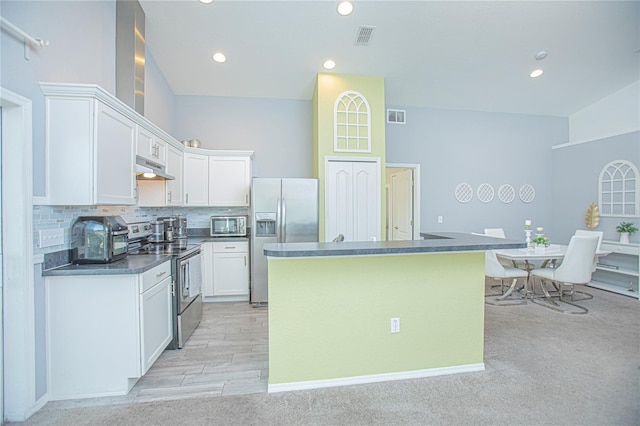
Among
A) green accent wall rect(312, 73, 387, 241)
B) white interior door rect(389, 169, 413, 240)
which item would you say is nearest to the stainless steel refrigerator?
green accent wall rect(312, 73, 387, 241)

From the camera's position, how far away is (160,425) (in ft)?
5.61

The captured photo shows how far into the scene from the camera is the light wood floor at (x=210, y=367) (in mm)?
2029

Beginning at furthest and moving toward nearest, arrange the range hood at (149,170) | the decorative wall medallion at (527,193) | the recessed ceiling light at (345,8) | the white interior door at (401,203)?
the decorative wall medallion at (527,193), the white interior door at (401,203), the recessed ceiling light at (345,8), the range hood at (149,170)

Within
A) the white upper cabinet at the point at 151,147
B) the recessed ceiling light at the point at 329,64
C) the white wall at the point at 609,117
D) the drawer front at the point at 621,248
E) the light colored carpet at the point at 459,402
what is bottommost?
the light colored carpet at the point at 459,402

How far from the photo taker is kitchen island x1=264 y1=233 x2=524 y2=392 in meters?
1.99

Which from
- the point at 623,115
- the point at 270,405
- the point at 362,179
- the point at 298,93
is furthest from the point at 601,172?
the point at 270,405

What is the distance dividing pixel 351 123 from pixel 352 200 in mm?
1137

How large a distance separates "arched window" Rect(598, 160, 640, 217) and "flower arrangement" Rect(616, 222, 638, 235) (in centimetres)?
18

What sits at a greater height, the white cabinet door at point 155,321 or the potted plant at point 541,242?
the potted plant at point 541,242

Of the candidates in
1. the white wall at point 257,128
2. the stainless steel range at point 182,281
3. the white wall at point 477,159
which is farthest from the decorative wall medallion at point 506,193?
the stainless steel range at point 182,281

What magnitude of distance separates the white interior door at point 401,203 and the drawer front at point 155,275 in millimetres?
4052

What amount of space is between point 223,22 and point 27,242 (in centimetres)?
288

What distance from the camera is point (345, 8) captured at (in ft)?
9.89

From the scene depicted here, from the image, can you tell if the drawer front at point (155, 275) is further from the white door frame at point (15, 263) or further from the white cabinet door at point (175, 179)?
the white cabinet door at point (175, 179)
